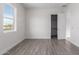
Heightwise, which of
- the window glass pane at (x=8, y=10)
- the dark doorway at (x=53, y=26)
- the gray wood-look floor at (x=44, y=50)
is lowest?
the gray wood-look floor at (x=44, y=50)

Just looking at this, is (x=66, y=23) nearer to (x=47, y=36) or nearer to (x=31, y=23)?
(x=47, y=36)

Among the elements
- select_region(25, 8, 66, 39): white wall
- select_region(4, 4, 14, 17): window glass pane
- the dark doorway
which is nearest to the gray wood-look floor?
select_region(4, 4, 14, 17): window glass pane

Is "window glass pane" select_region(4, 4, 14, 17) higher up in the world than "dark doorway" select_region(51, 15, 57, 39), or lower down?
higher up

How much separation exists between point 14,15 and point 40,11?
11.3ft

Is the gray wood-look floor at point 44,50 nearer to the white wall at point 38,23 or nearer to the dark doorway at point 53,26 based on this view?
the white wall at point 38,23

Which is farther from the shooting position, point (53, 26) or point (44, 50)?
point (53, 26)

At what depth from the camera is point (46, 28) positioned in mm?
9117

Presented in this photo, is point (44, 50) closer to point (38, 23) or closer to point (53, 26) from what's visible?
point (38, 23)

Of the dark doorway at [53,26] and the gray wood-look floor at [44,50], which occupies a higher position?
→ the dark doorway at [53,26]

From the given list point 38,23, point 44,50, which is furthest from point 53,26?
point 44,50

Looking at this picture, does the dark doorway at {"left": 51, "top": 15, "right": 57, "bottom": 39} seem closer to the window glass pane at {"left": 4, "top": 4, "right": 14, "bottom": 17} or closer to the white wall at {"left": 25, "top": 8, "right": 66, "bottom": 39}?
the white wall at {"left": 25, "top": 8, "right": 66, "bottom": 39}

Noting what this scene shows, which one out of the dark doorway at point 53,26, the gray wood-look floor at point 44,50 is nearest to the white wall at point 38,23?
the dark doorway at point 53,26

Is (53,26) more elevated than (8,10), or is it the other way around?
(8,10)
